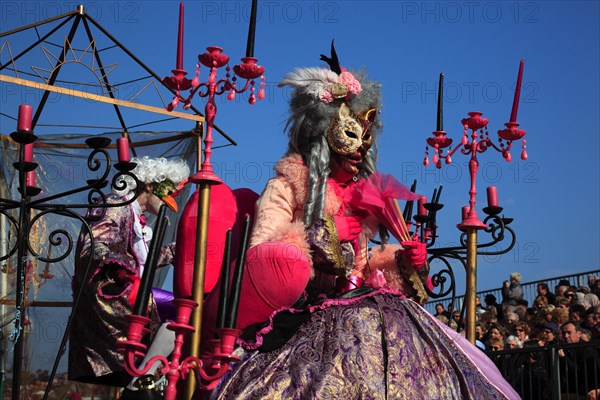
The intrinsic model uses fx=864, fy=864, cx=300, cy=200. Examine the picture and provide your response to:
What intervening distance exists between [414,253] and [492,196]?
1.31 meters

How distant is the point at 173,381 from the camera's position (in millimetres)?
2799

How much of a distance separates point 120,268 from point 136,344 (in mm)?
2100

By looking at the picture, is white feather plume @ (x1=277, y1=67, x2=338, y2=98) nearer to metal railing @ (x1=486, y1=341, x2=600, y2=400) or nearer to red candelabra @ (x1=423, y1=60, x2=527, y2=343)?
red candelabra @ (x1=423, y1=60, x2=527, y2=343)

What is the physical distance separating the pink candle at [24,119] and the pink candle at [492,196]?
9.94ft

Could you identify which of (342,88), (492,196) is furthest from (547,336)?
(342,88)

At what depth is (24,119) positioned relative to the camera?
4.34 meters

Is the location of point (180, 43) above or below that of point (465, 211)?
above

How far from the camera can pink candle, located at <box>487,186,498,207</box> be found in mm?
5789

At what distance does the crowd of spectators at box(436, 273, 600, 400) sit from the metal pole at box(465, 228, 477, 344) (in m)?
0.58

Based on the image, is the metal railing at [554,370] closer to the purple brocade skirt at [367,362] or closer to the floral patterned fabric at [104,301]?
the purple brocade skirt at [367,362]

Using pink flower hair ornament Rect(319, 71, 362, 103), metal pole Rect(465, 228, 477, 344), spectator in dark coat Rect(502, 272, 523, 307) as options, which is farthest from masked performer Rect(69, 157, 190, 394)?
spectator in dark coat Rect(502, 272, 523, 307)

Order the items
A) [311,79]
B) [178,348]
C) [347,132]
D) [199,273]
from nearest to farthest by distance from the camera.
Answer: [178,348], [199,273], [347,132], [311,79]

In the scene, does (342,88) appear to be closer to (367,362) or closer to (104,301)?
(367,362)

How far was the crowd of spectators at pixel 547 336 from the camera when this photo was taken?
672 cm
